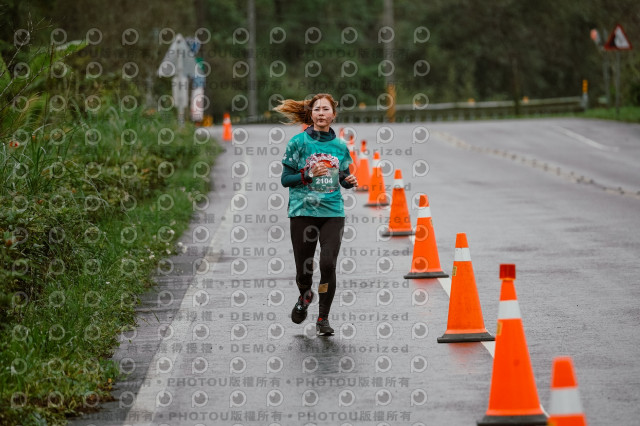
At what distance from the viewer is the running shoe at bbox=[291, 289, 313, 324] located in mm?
9680

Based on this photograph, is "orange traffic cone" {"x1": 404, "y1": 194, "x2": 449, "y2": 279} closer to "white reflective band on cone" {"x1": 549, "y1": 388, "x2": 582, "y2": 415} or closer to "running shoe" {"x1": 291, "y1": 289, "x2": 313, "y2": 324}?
"running shoe" {"x1": 291, "y1": 289, "x2": 313, "y2": 324}

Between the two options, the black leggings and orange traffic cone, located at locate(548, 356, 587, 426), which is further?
the black leggings

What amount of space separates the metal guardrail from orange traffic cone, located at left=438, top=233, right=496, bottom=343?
147 ft

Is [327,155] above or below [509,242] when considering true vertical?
above

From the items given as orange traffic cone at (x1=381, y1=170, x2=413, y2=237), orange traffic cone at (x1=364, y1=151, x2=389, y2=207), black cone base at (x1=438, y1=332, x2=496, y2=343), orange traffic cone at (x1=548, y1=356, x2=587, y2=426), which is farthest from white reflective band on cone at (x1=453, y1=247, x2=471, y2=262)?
orange traffic cone at (x1=364, y1=151, x2=389, y2=207)

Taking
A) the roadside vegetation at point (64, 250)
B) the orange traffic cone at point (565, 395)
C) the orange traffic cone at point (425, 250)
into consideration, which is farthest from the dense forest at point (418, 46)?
the orange traffic cone at point (565, 395)

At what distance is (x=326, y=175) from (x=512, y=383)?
3.10 m

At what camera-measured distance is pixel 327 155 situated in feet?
31.1

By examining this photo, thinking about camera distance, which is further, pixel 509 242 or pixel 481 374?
pixel 509 242

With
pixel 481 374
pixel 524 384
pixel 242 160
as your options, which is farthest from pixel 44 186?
pixel 242 160

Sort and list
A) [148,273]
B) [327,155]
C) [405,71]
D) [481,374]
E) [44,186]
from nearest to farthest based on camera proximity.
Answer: [481,374]
[327,155]
[44,186]
[148,273]
[405,71]

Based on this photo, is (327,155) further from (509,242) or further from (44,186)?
(509,242)

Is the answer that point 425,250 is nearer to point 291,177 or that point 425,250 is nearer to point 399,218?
point 291,177

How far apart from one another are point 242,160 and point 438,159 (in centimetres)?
467
